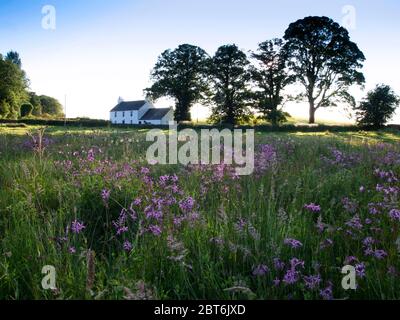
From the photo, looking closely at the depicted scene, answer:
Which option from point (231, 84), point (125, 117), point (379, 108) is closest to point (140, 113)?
point (125, 117)

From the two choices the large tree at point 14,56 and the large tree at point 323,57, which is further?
the large tree at point 14,56

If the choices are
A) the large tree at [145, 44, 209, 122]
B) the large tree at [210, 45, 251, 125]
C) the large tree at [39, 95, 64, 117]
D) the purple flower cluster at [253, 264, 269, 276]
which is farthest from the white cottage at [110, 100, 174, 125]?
the purple flower cluster at [253, 264, 269, 276]

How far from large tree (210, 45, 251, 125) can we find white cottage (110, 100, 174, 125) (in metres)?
23.3

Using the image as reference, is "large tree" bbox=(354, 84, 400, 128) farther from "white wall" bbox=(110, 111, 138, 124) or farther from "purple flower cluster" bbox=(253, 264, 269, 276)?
"white wall" bbox=(110, 111, 138, 124)

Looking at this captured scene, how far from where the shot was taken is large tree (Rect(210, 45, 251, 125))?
5691 centimetres

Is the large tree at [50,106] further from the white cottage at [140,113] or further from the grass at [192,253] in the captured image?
the grass at [192,253]

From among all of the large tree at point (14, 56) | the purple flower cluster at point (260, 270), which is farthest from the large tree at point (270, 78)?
the large tree at point (14, 56)

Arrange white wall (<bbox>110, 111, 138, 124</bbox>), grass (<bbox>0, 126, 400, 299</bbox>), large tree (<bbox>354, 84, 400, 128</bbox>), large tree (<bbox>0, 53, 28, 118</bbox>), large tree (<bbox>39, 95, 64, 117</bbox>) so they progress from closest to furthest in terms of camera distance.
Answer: grass (<bbox>0, 126, 400, 299</bbox>) → large tree (<bbox>354, 84, 400, 128</bbox>) → large tree (<bbox>0, 53, 28, 118</bbox>) → white wall (<bbox>110, 111, 138, 124</bbox>) → large tree (<bbox>39, 95, 64, 117</bbox>)

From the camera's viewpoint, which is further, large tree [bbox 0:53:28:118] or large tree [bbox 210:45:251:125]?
large tree [bbox 0:53:28:118]

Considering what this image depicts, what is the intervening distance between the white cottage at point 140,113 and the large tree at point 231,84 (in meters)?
23.3

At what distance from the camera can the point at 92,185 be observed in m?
4.56

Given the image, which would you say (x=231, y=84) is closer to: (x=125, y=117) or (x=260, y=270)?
(x=125, y=117)

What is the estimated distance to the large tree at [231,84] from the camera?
56906mm
